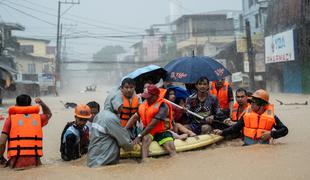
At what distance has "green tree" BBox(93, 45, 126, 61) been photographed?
336 feet

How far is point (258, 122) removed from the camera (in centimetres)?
604

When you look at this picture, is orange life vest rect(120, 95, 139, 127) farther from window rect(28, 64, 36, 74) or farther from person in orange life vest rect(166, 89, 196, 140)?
→ window rect(28, 64, 36, 74)

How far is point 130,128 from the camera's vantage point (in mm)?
6250

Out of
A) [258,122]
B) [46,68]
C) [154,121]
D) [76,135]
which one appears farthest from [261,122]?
[46,68]

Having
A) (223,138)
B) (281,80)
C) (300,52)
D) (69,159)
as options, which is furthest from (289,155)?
(281,80)

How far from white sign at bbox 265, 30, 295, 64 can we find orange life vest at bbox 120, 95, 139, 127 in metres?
19.3

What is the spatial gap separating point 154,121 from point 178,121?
162 centimetres

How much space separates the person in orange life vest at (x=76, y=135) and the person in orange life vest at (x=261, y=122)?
244 centimetres

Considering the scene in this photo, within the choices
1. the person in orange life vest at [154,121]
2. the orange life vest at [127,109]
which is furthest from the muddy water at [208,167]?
the orange life vest at [127,109]

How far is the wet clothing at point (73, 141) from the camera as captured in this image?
6.23m

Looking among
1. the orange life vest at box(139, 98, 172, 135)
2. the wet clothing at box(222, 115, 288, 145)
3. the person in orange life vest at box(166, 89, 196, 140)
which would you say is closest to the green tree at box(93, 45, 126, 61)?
the person in orange life vest at box(166, 89, 196, 140)

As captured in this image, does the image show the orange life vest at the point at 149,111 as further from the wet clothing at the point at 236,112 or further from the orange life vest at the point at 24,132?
the wet clothing at the point at 236,112

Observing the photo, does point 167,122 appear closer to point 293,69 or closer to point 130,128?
point 130,128

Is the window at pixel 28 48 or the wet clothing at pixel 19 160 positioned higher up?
the window at pixel 28 48
